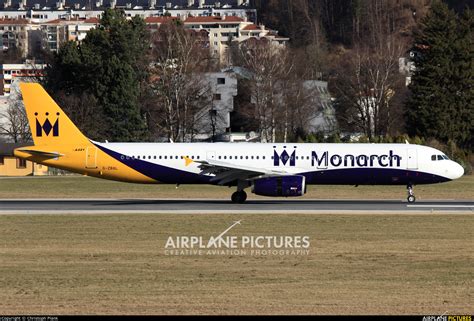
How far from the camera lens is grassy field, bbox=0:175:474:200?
58062 millimetres

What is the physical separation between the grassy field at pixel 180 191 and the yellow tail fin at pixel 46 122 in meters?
8.67

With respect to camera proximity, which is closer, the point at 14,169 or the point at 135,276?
the point at 135,276

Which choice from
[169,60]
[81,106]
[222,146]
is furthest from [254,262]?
[169,60]

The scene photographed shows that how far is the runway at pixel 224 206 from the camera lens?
4475 cm

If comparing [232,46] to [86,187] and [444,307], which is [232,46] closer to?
[86,187]

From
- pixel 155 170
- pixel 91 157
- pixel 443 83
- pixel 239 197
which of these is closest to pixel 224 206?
pixel 239 197

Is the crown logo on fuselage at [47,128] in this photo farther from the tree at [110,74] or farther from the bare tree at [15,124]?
the bare tree at [15,124]

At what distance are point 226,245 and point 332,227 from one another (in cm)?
649

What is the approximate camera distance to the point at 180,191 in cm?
6172

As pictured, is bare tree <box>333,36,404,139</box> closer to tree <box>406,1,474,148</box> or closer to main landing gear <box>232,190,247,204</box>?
tree <box>406,1,474,148</box>

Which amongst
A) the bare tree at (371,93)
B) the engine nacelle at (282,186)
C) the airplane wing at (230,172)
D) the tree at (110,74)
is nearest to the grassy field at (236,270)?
the engine nacelle at (282,186)

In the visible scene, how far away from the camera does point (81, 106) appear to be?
3738 inches

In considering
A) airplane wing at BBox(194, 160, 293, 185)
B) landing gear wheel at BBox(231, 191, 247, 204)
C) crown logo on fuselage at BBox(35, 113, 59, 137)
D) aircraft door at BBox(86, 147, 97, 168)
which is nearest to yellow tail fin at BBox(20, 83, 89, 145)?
crown logo on fuselage at BBox(35, 113, 59, 137)

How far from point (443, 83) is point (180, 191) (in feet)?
135
